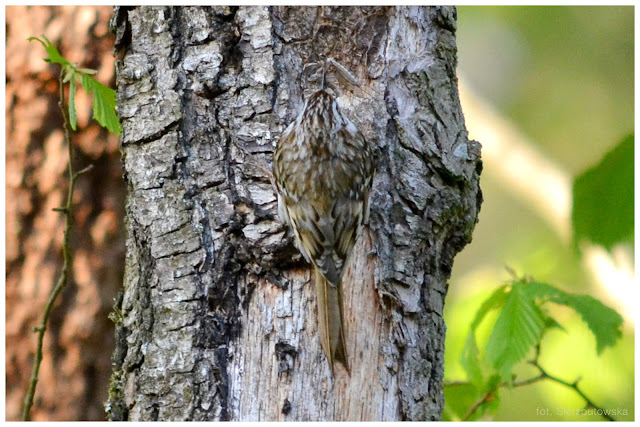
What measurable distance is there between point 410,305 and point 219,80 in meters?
0.69

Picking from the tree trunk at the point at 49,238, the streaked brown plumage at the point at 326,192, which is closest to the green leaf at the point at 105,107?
the streaked brown plumage at the point at 326,192

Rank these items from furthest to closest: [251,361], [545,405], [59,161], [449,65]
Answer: [545,405] < [59,161] < [449,65] < [251,361]

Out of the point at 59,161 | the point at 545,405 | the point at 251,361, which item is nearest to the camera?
the point at 251,361

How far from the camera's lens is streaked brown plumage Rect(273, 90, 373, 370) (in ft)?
5.23

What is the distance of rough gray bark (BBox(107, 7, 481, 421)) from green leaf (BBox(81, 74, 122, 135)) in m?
0.09

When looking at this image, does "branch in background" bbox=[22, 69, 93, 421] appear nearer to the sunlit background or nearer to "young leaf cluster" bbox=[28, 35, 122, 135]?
"young leaf cluster" bbox=[28, 35, 122, 135]

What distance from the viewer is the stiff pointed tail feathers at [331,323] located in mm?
1561

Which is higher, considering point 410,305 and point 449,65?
point 449,65

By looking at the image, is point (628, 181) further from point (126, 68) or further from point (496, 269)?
point (496, 269)

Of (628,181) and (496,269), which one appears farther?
(496,269)

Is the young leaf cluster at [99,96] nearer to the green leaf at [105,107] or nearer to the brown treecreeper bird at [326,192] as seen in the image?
the green leaf at [105,107]

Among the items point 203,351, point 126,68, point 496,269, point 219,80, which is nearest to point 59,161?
point 126,68

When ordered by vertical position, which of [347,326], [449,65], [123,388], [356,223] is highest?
[449,65]

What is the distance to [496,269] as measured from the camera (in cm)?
314
